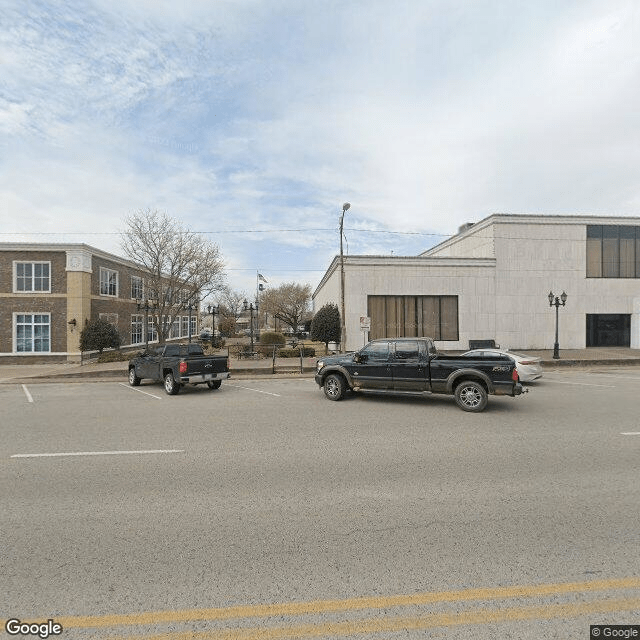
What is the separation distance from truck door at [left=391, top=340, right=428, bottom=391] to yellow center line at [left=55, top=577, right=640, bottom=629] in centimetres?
733

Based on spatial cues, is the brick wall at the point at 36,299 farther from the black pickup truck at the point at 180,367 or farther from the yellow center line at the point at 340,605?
the yellow center line at the point at 340,605

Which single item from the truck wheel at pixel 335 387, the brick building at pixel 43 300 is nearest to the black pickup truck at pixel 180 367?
the truck wheel at pixel 335 387

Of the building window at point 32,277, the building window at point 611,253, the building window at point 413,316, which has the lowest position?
the building window at point 413,316

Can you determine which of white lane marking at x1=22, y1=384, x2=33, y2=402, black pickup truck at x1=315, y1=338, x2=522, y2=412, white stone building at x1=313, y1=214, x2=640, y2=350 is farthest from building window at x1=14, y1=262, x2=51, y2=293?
black pickup truck at x1=315, y1=338, x2=522, y2=412

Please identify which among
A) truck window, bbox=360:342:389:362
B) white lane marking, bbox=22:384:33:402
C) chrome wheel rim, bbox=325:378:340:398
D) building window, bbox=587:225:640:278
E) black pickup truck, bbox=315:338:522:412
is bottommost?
white lane marking, bbox=22:384:33:402

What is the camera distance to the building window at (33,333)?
25.9 meters

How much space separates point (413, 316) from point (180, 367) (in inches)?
701

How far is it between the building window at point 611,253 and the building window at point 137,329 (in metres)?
37.5

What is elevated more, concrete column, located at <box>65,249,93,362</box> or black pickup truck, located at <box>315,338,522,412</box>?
concrete column, located at <box>65,249,93,362</box>

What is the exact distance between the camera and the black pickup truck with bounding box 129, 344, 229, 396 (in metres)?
12.8

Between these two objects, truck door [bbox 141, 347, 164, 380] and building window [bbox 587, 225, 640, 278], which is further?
building window [bbox 587, 225, 640, 278]

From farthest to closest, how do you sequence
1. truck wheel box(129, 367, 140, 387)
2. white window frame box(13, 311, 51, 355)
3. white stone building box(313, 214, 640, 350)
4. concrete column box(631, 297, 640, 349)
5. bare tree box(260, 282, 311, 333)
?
1. bare tree box(260, 282, 311, 333)
2. concrete column box(631, 297, 640, 349)
3. white stone building box(313, 214, 640, 350)
4. white window frame box(13, 311, 51, 355)
5. truck wheel box(129, 367, 140, 387)

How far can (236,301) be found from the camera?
82500 mm

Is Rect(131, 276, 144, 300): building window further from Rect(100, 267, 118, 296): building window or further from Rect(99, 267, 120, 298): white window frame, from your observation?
Rect(100, 267, 118, 296): building window
